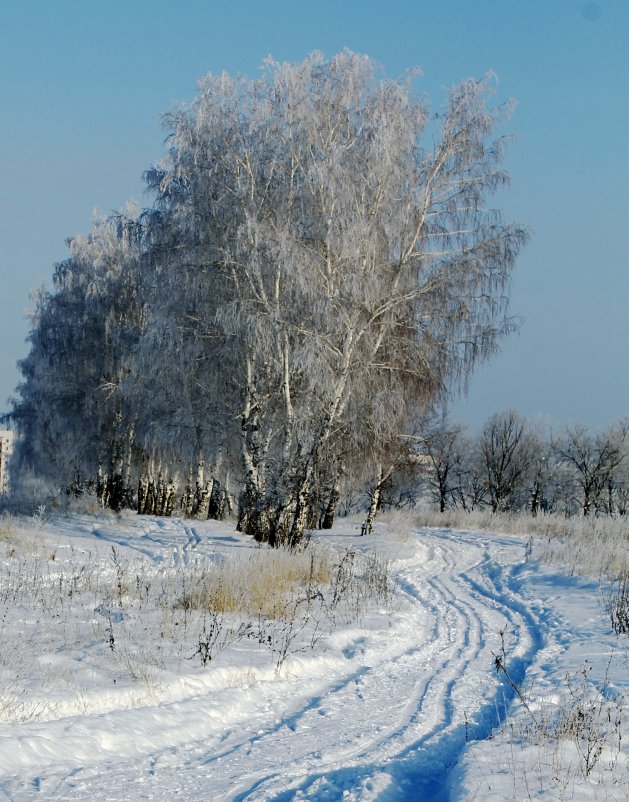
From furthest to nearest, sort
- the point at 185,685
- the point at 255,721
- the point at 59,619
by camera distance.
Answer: the point at 59,619 → the point at 185,685 → the point at 255,721

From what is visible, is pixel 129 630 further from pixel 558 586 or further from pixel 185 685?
pixel 558 586

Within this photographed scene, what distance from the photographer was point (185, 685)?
18.8 ft

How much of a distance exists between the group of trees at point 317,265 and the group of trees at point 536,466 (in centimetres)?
3050

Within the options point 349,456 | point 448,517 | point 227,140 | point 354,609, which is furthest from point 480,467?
point 354,609

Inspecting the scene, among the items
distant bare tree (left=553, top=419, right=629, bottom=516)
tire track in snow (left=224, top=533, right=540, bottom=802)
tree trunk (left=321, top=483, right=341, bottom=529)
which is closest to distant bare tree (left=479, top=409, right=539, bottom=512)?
distant bare tree (left=553, top=419, right=629, bottom=516)

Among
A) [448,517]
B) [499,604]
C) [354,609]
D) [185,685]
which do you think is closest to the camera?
[185,685]

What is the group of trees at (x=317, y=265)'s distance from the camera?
52.6 ft

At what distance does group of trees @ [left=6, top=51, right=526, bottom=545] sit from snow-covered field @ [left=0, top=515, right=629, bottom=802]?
6.05 meters

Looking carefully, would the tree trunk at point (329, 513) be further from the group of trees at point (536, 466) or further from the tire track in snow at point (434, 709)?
the group of trees at point (536, 466)

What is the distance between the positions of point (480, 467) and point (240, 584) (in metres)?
47.6

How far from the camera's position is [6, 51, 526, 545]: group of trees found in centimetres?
1603

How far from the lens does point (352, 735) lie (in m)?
5.05

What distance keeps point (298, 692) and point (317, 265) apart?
11.0m

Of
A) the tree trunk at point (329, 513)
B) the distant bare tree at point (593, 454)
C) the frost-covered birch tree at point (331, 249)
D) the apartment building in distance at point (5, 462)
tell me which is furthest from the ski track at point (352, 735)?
the distant bare tree at point (593, 454)
